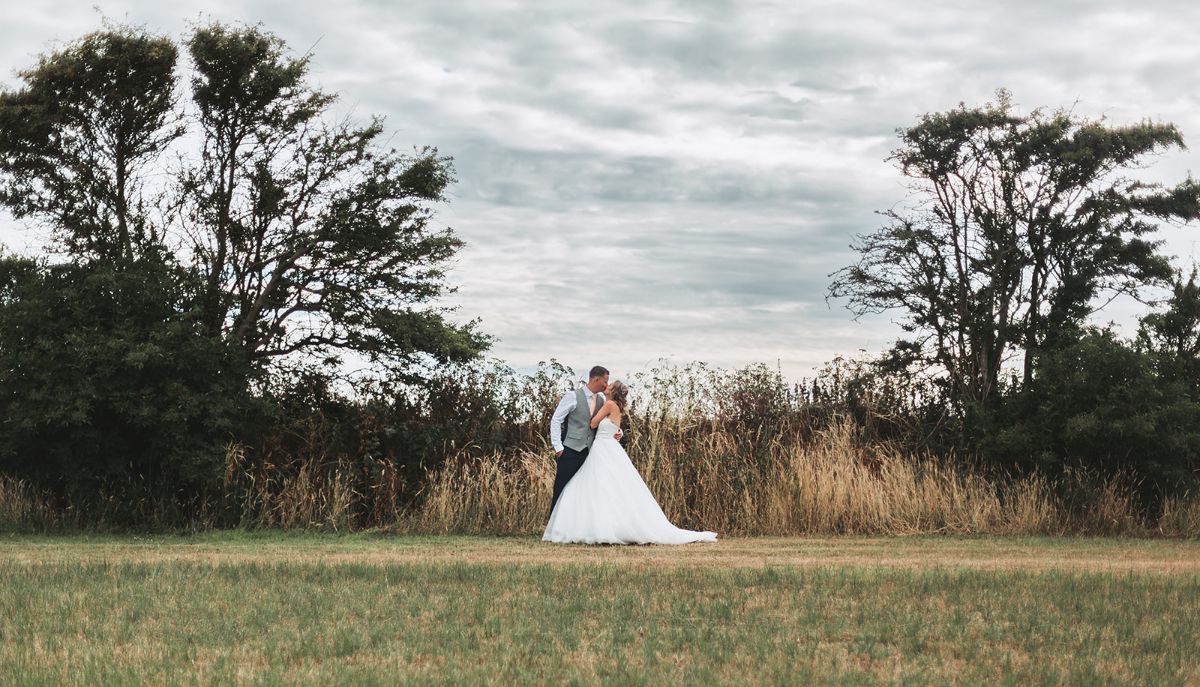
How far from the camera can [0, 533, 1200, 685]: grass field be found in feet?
21.3

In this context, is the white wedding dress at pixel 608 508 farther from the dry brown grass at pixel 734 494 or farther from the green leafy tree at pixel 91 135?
the green leafy tree at pixel 91 135

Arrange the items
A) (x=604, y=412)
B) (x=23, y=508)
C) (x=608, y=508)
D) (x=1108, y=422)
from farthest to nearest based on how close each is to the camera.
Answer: (x=23, y=508)
(x=1108, y=422)
(x=604, y=412)
(x=608, y=508)

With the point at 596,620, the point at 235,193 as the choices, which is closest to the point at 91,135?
the point at 235,193

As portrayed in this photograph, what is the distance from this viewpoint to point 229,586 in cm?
976

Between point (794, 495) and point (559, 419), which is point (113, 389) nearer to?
point (559, 419)

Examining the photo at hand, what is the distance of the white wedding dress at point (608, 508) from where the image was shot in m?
15.5

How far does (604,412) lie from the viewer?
15.9 metres

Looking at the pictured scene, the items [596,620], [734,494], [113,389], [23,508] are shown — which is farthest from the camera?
[23,508]

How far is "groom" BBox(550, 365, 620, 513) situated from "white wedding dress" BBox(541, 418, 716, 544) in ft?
0.67

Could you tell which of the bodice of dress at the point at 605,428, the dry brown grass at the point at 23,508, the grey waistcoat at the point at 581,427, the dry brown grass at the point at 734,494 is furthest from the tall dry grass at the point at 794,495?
the dry brown grass at the point at 23,508

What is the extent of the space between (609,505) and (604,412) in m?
A: 1.24

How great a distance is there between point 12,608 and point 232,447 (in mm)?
10724

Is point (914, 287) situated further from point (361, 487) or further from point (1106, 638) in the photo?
point (1106, 638)

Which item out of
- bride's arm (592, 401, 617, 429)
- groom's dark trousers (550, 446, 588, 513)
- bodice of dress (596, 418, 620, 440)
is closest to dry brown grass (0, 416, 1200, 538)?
groom's dark trousers (550, 446, 588, 513)
